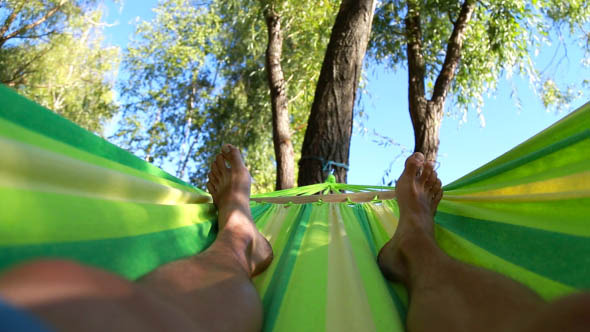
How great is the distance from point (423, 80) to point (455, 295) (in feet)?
11.9

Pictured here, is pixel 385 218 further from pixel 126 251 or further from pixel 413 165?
pixel 126 251

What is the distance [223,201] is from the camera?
1.43 metres

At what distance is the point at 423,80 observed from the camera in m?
4.16

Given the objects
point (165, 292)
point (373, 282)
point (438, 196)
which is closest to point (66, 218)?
point (165, 292)

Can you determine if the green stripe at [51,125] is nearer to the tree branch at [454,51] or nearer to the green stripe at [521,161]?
the green stripe at [521,161]

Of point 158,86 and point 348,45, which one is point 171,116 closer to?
point 158,86

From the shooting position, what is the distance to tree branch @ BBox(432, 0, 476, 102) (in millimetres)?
4062

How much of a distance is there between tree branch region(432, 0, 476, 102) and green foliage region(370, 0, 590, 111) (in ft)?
0.71

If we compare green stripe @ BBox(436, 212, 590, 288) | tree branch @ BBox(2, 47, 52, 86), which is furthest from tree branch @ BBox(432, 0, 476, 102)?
tree branch @ BBox(2, 47, 52, 86)

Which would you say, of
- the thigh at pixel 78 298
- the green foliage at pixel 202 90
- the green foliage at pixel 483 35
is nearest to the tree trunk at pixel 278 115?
the green foliage at pixel 483 35

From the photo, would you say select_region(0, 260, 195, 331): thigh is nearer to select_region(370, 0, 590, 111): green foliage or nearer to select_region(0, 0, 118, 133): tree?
select_region(370, 0, 590, 111): green foliage

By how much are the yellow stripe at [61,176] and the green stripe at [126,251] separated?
0.10 meters

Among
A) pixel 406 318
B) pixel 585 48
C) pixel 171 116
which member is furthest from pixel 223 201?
pixel 171 116

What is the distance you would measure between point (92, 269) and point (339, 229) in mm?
1016
